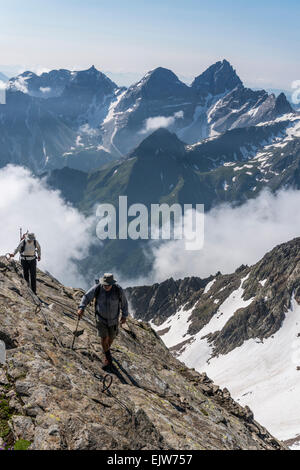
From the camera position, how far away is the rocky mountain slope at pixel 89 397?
13102 millimetres

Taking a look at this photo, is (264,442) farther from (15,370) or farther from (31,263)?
(31,263)

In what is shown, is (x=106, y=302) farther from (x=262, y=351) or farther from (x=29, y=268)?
(x=262, y=351)

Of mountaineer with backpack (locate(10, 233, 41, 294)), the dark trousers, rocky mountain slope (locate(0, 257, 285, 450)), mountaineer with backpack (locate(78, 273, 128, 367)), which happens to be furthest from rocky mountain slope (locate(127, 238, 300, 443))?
Result: mountaineer with backpack (locate(78, 273, 128, 367))

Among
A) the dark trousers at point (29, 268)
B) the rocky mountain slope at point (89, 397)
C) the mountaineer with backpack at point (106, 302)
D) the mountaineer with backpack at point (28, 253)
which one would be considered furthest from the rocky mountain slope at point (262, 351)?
the mountaineer with backpack at point (106, 302)

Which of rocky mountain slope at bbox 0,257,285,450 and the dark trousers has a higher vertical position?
the dark trousers

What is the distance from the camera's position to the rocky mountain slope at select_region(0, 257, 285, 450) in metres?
13.1

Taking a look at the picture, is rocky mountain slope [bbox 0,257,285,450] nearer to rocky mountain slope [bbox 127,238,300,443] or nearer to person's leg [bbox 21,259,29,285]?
person's leg [bbox 21,259,29,285]

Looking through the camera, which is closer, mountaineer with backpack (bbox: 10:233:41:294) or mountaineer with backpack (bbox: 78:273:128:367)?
mountaineer with backpack (bbox: 78:273:128:367)

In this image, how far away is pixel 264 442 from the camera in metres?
25.3

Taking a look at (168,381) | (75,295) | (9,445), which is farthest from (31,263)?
(9,445)

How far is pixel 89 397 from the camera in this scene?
15.7 metres
